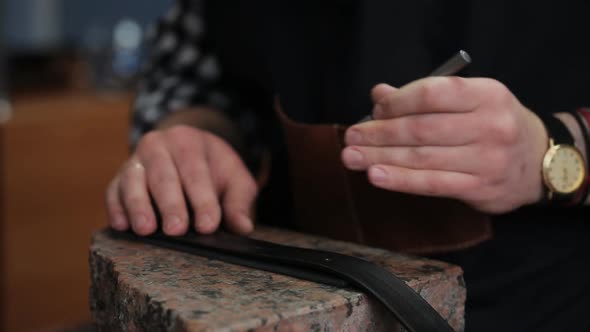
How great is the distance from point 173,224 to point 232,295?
0.19 meters

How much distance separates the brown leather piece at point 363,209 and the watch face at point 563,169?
66 millimetres

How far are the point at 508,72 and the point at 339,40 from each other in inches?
7.5

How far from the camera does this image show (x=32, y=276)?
2.02m

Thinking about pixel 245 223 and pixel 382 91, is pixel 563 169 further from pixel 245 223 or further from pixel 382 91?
pixel 245 223

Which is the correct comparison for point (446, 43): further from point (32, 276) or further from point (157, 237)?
point (32, 276)

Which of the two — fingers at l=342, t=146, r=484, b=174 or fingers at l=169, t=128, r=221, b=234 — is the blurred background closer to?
fingers at l=169, t=128, r=221, b=234

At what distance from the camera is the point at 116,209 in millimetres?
721

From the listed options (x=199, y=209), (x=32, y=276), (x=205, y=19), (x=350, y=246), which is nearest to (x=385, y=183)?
(x=350, y=246)

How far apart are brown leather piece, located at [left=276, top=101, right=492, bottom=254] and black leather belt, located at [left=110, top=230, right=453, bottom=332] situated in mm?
124

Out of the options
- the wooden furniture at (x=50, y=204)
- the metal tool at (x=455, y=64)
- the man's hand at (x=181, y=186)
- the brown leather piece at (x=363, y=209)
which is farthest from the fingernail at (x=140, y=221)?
the wooden furniture at (x=50, y=204)

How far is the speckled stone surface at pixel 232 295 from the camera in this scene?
45 centimetres

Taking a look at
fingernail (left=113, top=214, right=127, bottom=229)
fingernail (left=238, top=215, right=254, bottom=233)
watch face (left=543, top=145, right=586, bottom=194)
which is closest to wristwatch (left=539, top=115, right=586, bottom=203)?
watch face (left=543, top=145, right=586, bottom=194)

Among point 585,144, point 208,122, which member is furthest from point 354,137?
point 208,122

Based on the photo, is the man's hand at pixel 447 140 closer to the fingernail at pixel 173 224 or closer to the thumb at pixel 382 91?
the thumb at pixel 382 91
